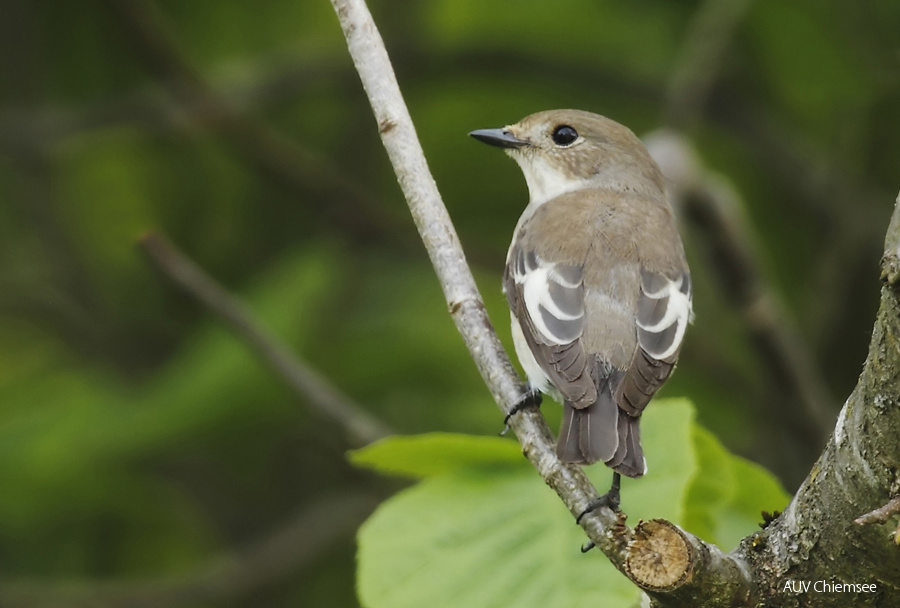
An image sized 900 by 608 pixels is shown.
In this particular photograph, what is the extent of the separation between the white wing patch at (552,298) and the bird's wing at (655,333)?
0.54 ft

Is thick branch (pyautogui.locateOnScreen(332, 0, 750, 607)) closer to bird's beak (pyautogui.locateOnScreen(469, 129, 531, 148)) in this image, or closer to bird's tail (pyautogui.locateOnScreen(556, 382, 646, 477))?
bird's tail (pyautogui.locateOnScreen(556, 382, 646, 477))

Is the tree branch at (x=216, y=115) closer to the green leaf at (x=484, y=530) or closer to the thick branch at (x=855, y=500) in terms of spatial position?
the green leaf at (x=484, y=530)

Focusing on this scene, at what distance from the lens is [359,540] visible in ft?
8.16

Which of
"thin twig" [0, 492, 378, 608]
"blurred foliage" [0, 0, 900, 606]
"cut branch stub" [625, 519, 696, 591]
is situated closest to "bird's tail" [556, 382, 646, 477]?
"cut branch stub" [625, 519, 696, 591]

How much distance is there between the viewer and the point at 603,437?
Result: 2.45 metres

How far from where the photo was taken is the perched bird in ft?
8.54

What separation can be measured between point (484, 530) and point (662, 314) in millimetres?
863

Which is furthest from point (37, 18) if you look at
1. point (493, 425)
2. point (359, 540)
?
point (359, 540)

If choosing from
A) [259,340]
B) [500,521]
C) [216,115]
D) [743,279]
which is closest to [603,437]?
[500,521]

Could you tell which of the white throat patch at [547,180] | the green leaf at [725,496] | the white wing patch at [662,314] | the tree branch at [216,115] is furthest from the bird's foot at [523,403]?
the tree branch at [216,115]

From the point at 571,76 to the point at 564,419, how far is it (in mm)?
3293

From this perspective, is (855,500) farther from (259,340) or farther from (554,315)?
(259,340)

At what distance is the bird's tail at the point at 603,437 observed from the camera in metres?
2.35

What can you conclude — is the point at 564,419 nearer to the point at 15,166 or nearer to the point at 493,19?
the point at 493,19
